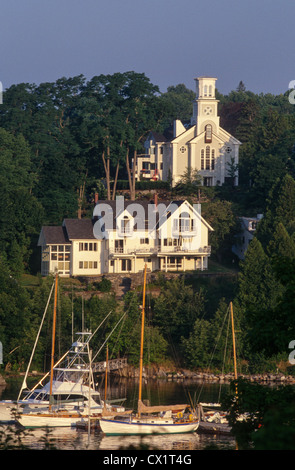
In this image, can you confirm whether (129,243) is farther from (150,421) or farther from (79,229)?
(150,421)

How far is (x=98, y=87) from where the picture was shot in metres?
91.2

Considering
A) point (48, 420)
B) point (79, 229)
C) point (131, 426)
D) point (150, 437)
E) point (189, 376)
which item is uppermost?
point (79, 229)

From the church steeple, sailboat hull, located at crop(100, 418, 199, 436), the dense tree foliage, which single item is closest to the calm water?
sailboat hull, located at crop(100, 418, 199, 436)

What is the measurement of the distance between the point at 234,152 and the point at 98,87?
54.2 feet

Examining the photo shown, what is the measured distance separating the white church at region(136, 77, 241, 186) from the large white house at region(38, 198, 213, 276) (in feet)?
44.9

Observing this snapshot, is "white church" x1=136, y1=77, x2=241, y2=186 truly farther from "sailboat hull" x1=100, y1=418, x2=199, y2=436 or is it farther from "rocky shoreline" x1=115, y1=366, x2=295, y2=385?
"sailboat hull" x1=100, y1=418, x2=199, y2=436

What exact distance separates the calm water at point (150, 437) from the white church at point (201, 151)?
3221 centimetres

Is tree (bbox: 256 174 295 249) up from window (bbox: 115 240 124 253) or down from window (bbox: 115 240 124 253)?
up

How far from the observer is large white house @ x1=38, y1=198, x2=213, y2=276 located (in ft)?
217

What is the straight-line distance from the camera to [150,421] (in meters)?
40.8

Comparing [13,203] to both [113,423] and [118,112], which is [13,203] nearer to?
[118,112]
